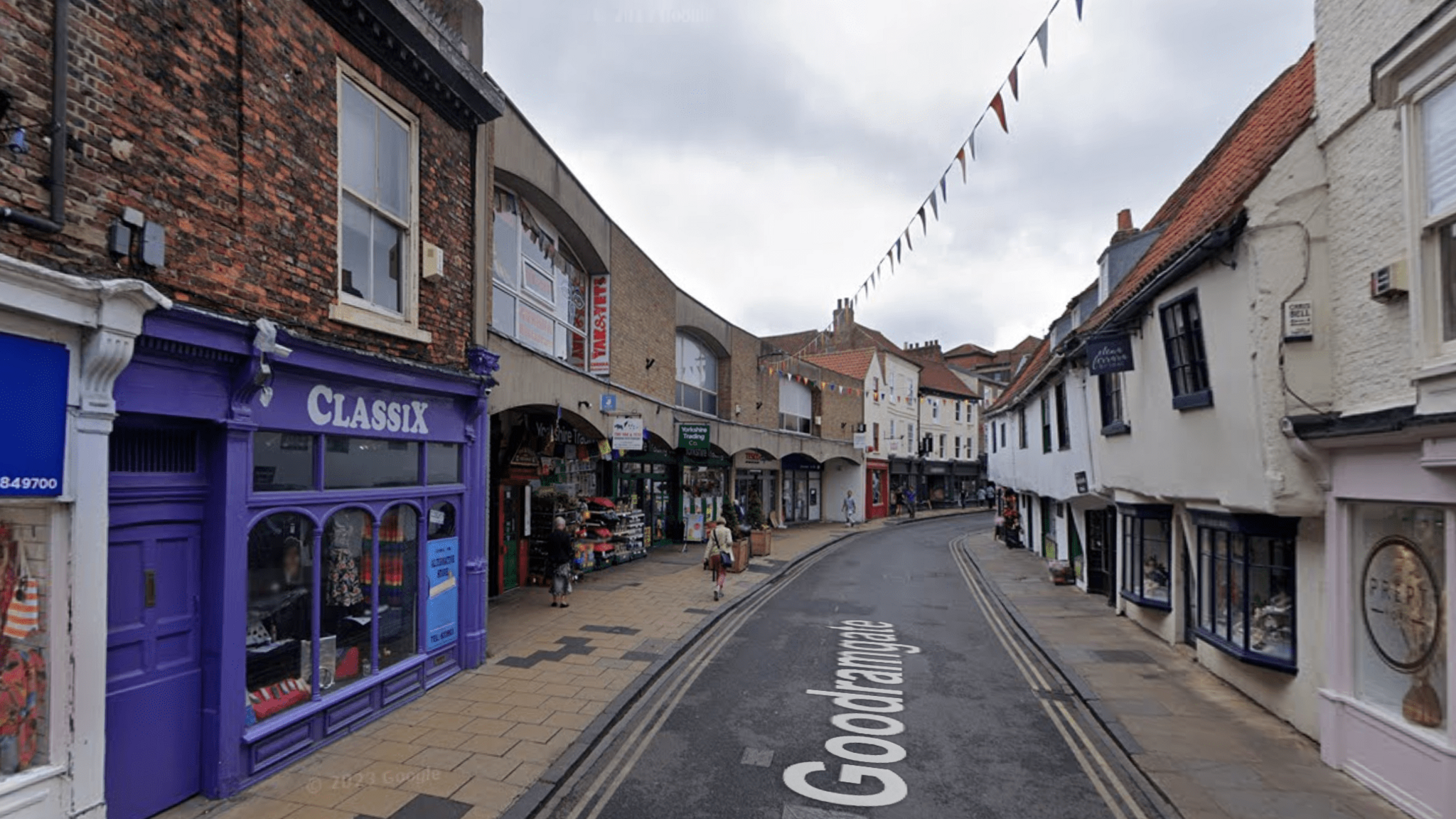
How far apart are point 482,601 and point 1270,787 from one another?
8752mm

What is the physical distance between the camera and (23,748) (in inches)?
171

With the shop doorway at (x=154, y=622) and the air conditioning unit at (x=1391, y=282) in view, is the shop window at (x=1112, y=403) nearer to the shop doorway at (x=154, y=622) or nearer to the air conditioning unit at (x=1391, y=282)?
the air conditioning unit at (x=1391, y=282)

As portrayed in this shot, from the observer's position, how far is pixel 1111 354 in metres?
10.7

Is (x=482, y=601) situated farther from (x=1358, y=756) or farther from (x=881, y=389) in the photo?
(x=881, y=389)

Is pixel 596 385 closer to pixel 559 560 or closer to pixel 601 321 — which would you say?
pixel 559 560

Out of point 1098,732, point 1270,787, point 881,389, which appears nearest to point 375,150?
point 1098,732

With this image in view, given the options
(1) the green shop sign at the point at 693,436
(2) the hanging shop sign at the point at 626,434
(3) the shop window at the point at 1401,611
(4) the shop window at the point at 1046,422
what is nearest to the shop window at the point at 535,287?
(2) the hanging shop sign at the point at 626,434

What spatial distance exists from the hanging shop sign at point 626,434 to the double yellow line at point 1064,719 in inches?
305

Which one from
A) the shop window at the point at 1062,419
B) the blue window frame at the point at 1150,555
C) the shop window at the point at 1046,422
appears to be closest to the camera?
the blue window frame at the point at 1150,555

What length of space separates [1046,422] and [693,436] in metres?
9.77

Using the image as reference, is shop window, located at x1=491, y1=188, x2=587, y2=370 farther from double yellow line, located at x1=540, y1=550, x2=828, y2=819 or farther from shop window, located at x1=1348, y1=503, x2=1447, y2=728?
shop window, located at x1=1348, y1=503, x2=1447, y2=728

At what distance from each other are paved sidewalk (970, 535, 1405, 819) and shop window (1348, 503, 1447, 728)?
2.88 ft

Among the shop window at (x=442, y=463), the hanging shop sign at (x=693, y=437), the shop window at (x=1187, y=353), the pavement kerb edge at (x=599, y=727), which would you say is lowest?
the pavement kerb edge at (x=599, y=727)

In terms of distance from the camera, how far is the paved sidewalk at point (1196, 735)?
572 centimetres
